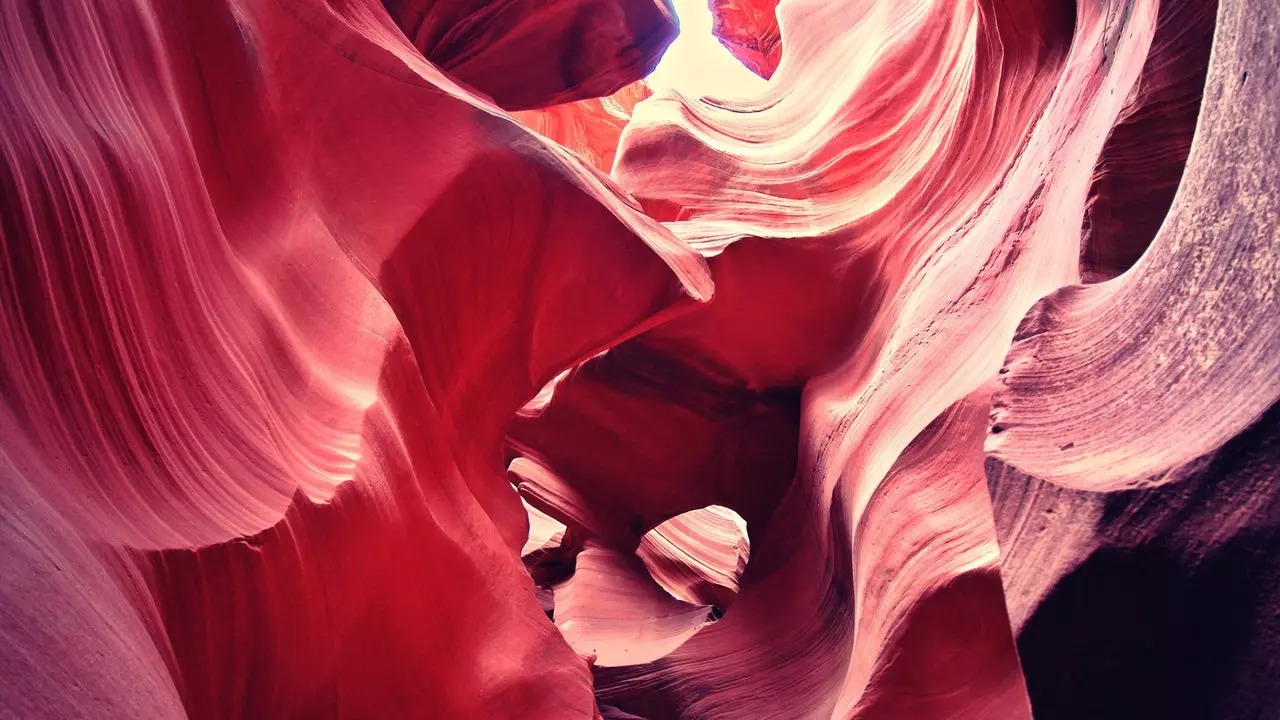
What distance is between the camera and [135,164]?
78.3 inches

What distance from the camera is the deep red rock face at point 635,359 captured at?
1.38 meters

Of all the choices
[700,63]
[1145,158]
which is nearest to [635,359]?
[1145,158]

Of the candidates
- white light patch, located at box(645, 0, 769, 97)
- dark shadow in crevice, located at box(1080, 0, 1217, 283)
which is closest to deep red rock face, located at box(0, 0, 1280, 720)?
dark shadow in crevice, located at box(1080, 0, 1217, 283)

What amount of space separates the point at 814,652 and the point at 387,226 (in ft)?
8.32

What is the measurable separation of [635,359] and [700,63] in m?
11.4

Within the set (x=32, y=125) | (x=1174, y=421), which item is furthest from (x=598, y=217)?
(x=1174, y=421)

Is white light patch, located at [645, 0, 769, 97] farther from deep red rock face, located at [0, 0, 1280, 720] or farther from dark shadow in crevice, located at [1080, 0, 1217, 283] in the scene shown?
dark shadow in crevice, located at [1080, 0, 1217, 283]

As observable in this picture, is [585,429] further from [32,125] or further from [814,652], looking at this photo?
[32,125]

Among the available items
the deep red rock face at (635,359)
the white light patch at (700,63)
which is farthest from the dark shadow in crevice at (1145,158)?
the white light patch at (700,63)

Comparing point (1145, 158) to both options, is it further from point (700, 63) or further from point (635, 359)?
point (700, 63)

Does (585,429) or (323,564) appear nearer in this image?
(323,564)

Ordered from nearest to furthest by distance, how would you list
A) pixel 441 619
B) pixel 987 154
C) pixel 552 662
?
pixel 441 619 < pixel 552 662 < pixel 987 154

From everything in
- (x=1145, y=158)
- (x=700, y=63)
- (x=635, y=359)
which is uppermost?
(x=700, y=63)

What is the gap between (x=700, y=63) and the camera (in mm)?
15664
